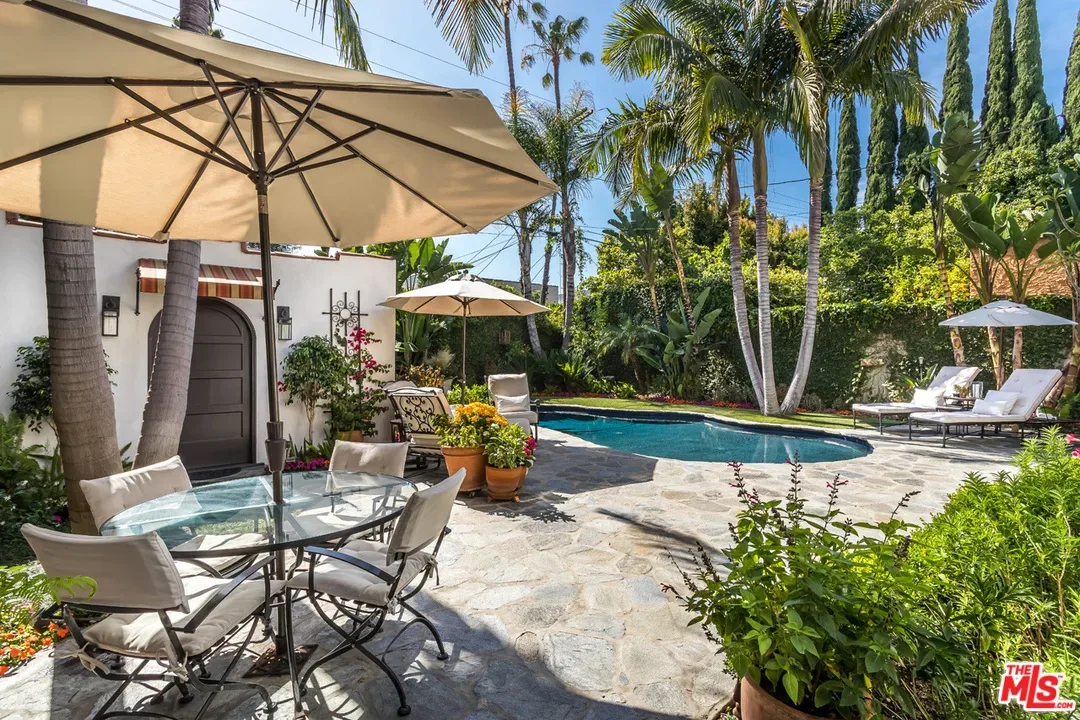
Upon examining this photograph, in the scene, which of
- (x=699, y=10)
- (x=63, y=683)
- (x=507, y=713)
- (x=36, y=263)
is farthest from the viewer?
(x=699, y=10)

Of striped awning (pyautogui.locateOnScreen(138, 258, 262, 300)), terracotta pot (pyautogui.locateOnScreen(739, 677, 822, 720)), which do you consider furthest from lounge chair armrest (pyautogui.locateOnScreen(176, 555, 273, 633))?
striped awning (pyautogui.locateOnScreen(138, 258, 262, 300))

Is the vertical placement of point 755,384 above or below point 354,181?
below

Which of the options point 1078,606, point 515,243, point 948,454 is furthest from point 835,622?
point 515,243

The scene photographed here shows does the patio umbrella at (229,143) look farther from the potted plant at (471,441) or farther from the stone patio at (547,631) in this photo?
the potted plant at (471,441)

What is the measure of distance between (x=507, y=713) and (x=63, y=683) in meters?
2.24

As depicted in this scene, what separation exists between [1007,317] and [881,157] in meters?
20.2

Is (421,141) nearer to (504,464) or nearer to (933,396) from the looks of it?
(504,464)

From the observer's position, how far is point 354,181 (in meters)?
3.50

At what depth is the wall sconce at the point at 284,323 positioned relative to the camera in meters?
7.35

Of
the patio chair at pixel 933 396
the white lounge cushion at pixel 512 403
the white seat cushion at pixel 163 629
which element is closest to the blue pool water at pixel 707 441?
the patio chair at pixel 933 396

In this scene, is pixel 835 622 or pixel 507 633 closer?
pixel 835 622

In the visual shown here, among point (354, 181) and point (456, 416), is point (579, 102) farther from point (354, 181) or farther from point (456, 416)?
point (354, 181)

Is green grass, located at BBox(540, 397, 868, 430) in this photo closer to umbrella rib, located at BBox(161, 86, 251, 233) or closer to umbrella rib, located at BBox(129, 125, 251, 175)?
umbrella rib, located at BBox(161, 86, 251, 233)

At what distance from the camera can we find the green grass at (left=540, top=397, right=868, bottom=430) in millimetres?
11359
